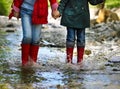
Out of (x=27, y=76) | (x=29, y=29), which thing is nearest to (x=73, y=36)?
(x=29, y=29)

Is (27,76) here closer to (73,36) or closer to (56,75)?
(56,75)

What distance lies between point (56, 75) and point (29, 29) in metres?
1.04

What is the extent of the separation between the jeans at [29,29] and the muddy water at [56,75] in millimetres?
449

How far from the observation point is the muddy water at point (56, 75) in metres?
5.75

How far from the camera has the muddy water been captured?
5.75 meters

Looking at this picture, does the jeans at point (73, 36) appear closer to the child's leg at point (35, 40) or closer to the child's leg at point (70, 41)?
the child's leg at point (70, 41)

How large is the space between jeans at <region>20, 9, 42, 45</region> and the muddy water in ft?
1.47

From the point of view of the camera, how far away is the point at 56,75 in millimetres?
6695

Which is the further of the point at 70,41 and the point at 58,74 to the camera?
the point at 70,41

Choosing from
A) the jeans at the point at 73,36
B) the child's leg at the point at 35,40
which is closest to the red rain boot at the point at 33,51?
the child's leg at the point at 35,40

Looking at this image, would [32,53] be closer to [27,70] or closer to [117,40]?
[27,70]

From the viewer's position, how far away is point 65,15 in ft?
25.2

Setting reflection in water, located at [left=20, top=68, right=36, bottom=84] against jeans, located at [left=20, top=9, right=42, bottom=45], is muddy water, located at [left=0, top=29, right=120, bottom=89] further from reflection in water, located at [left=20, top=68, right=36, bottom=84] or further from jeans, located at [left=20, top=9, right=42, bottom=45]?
jeans, located at [left=20, top=9, right=42, bottom=45]

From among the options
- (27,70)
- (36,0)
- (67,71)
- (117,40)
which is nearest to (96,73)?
(67,71)
